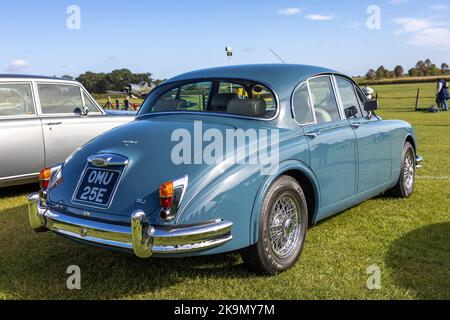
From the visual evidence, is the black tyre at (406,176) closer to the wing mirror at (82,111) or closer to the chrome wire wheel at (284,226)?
the chrome wire wheel at (284,226)

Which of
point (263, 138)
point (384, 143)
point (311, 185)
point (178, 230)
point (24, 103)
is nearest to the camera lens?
point (178, 230)

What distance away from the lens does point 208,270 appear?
3662 millimetres

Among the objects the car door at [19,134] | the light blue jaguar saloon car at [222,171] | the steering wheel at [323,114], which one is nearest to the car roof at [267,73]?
the light blue jaguar saloon car at [222,171]

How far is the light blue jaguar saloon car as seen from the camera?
3.02 m

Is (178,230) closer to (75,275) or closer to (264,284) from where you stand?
(264,284)

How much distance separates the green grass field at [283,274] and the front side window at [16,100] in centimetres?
182

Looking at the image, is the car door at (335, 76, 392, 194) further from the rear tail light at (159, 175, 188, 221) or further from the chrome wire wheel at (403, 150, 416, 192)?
the rear tail light at (159, 175, 188, 221)

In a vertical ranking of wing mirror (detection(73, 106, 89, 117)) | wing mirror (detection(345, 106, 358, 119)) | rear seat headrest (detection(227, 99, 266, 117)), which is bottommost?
wing mirror (detection(73, 106, 89, 117))

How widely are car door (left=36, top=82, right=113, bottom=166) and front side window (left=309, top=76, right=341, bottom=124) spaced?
153 inches

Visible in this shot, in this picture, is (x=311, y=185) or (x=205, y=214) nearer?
(x=205, y=214)

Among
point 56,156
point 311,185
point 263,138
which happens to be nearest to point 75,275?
point 263,138

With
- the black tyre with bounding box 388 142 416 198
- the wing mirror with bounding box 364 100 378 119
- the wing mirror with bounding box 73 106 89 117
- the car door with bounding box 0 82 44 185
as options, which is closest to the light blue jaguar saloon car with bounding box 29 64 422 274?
the wing mirror with bounding box 364 100 378 119

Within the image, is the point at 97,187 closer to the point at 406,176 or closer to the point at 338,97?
the point at 338,97

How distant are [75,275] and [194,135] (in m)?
1.46
